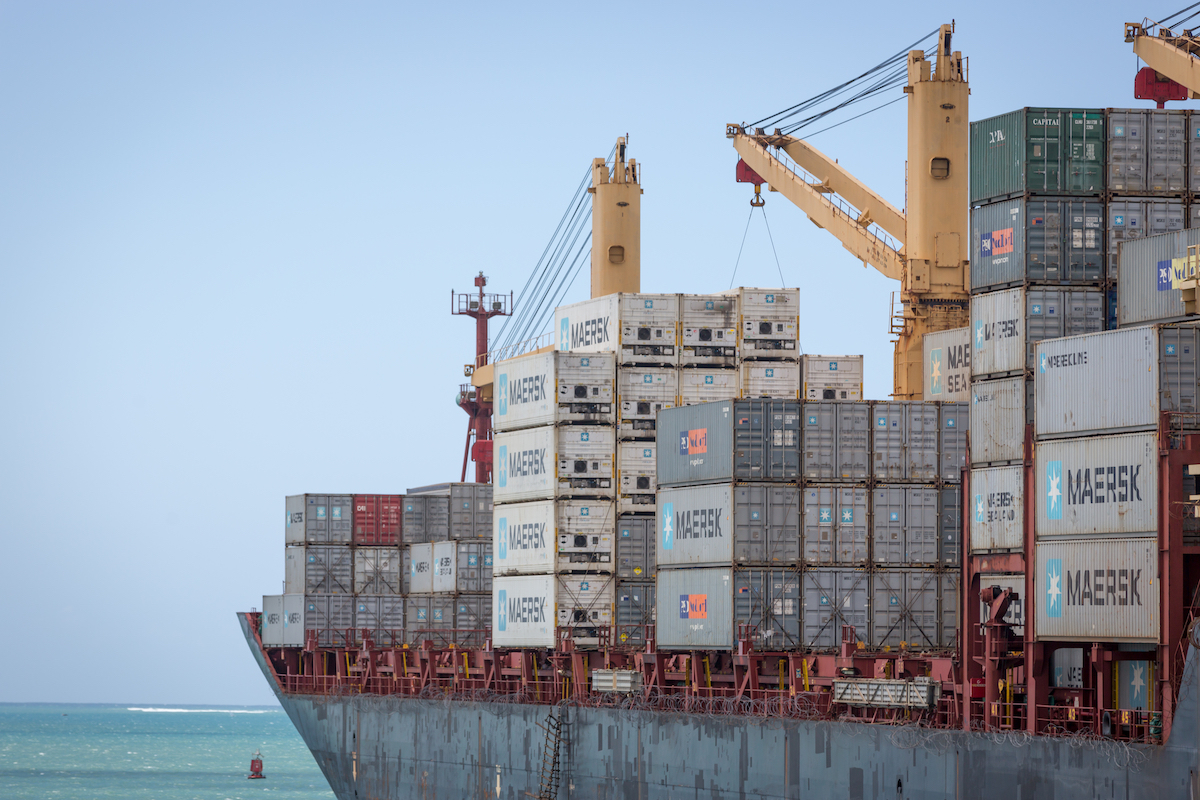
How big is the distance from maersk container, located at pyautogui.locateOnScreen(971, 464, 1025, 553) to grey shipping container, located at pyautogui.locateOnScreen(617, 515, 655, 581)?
1932 cm

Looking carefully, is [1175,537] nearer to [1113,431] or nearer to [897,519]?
[1113,431]

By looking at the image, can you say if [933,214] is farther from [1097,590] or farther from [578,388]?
[1097,590]

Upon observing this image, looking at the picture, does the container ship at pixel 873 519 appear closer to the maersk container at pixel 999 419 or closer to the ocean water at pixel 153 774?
the maersk container at pixel 999 419

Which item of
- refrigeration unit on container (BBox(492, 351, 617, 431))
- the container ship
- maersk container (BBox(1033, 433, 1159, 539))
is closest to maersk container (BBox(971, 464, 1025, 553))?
the container ship

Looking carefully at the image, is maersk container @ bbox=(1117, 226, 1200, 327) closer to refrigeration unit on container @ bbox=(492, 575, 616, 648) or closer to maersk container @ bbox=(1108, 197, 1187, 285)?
maersk container @ bbox=(1108, 197, 1187, 285)

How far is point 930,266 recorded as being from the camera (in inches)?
2525

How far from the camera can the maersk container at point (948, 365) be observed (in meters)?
54.0

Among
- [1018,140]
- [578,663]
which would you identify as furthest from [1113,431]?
[578,663]

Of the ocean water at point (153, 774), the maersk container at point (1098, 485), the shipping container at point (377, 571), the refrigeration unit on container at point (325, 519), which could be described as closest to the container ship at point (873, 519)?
the maersk container at point (1098, 485)

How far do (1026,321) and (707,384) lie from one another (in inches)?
777

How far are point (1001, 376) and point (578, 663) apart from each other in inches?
849

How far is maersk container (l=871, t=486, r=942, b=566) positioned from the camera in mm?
49812

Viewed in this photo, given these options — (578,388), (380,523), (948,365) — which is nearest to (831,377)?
(948,365)

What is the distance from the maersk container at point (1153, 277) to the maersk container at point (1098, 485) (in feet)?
11.1
